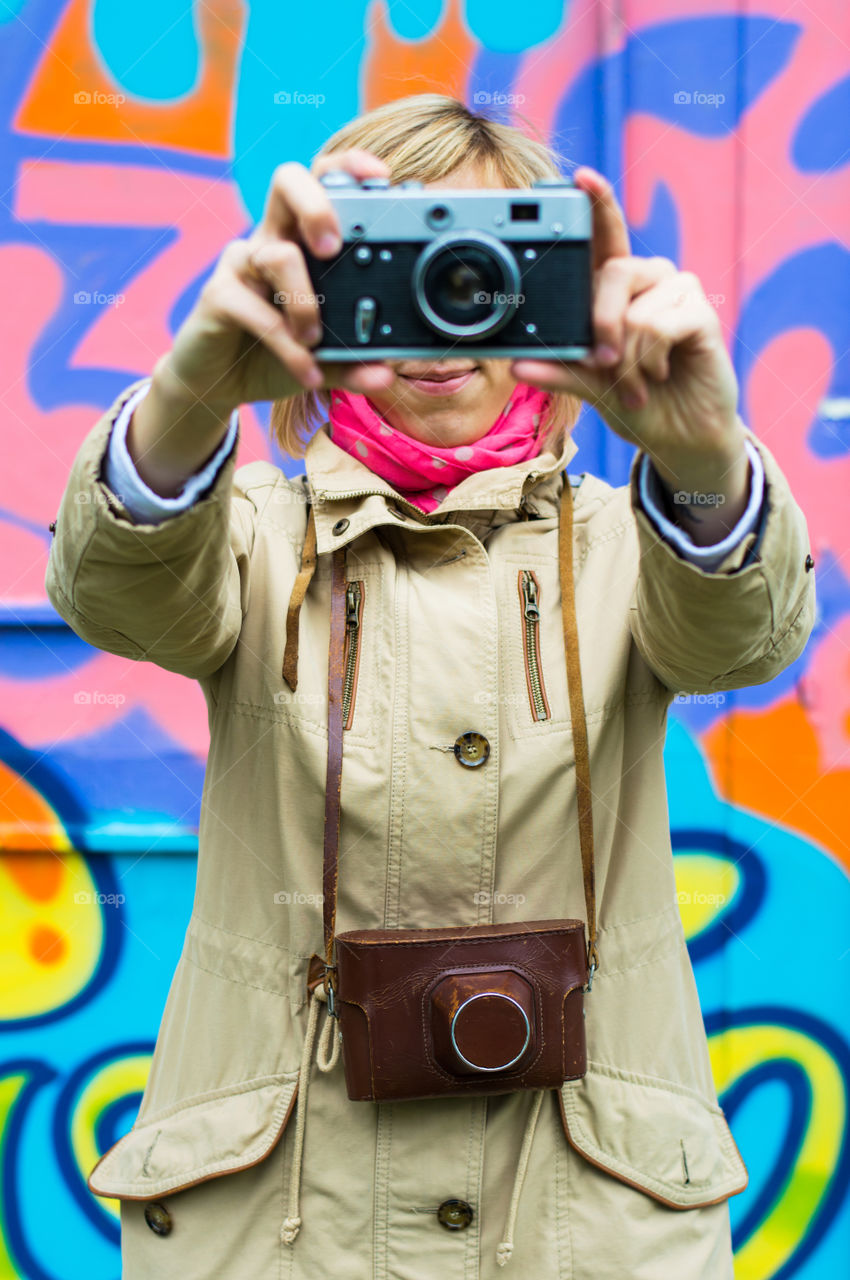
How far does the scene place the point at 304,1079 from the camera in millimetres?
1130

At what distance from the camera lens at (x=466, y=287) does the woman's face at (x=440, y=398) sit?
362 mm

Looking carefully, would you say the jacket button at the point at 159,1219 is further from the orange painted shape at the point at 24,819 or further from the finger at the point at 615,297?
the orange painted shape at the point at 24,819

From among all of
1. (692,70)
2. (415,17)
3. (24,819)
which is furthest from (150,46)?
(24,819)

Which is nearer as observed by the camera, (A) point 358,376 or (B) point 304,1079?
(A) point 358,376

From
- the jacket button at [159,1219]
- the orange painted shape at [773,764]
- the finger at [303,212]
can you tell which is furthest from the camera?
the orange painted shape at [773,764]

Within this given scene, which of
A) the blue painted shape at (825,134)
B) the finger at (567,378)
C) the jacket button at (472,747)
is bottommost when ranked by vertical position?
the jacket button at (472,747)

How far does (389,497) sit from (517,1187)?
71cm

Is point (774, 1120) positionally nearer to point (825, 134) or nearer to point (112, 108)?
point (825, 134)

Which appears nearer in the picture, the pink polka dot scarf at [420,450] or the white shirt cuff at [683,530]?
the white shirt cuff at [683,530]

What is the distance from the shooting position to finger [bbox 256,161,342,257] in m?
0.84

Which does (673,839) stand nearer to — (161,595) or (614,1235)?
(614,1235)

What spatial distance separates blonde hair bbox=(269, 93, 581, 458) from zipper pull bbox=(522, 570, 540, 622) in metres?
0.19

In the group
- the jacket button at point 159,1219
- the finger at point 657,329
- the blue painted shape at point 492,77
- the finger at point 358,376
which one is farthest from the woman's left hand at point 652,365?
the blue painted shape at point 492,77

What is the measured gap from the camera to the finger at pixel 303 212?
2.77ft
